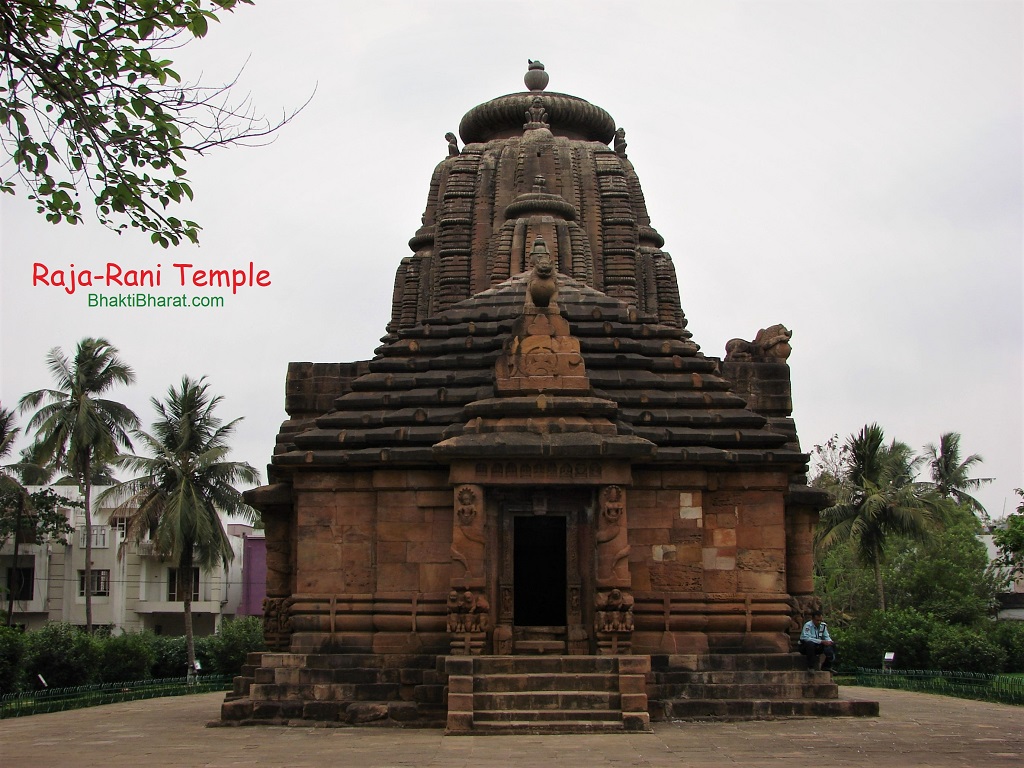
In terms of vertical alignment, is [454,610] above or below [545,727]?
above

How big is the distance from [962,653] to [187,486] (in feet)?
77.6

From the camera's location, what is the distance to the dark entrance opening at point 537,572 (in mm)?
17938

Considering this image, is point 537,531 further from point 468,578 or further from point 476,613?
point 476,613

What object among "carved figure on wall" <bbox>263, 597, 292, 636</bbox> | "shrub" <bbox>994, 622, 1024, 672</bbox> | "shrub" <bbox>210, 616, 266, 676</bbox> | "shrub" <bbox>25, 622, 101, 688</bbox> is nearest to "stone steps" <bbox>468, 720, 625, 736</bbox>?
"carved figure on wall" <bbox>263, 597, 292, 636</bbox>

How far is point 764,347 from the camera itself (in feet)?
66.9

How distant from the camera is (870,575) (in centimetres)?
4134

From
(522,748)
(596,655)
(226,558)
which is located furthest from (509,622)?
(226,558)

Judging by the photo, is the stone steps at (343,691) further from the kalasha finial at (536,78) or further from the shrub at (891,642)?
the kalasha finial at (536,78)

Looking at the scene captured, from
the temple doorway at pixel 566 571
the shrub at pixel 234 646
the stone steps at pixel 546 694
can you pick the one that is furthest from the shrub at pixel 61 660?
the stone steps at pixel 546 694

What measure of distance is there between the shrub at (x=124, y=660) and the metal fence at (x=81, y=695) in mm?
1536

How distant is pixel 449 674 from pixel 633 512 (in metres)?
3.82

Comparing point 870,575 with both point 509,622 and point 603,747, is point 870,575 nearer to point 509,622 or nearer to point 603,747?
point 509,622

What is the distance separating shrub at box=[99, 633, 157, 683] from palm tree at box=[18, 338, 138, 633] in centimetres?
720

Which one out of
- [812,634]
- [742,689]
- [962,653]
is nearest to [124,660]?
[962,653]
